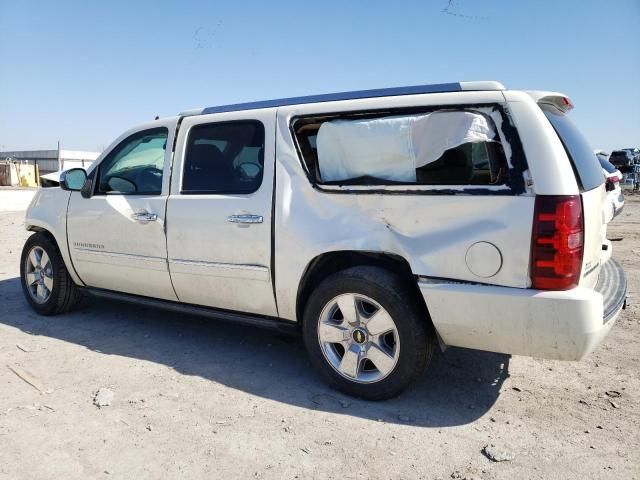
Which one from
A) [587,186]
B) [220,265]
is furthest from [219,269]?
[587,186]

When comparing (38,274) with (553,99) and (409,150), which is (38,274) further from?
(553,99)

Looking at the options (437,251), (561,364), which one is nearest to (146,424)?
(437,251)

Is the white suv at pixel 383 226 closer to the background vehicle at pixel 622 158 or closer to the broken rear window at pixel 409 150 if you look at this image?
the broken rear window at pixel 409 150

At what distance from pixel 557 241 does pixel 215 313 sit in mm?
2438

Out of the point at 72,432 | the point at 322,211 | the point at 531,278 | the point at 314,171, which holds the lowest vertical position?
the point at 72,432

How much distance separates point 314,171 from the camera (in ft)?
10.8

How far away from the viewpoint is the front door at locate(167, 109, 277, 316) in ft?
11.2

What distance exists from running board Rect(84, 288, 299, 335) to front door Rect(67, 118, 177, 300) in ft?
0.19

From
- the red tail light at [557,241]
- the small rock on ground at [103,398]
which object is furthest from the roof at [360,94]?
the small rock on ground at [103,398]

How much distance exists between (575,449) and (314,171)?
2186 millimetres

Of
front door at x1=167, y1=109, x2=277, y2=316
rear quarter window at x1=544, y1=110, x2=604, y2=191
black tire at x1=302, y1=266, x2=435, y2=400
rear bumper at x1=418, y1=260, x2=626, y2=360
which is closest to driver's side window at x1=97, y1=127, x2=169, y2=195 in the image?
front door at x1=167, y1=109, x2=277, y2=316

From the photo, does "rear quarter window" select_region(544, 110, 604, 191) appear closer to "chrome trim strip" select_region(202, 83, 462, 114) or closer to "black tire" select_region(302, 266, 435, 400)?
"chrome trim strip" select_region(202, 83, 462, 114)

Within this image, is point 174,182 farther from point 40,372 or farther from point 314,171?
point 40,372

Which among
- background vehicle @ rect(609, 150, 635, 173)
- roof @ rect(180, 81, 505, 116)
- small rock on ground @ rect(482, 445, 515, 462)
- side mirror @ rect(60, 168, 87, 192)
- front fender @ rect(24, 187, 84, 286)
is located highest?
background vehicle @ rect(609, 150, 635, 173)
